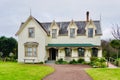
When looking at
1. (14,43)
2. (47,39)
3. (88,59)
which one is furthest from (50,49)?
(14,43)

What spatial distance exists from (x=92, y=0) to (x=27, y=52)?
18.3 meters

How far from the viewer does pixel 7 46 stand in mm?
56719

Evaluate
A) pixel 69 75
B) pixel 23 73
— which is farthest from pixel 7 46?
pixel 69 75

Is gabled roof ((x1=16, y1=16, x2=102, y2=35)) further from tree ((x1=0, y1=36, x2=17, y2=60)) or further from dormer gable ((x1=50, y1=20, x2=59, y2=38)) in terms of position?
tree ((x1=0, y1=36, x2=17, y2=60))

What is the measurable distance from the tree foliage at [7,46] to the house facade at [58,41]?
12712mm

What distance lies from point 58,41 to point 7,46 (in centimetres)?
Answer: 1735

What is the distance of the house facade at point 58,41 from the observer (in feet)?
143

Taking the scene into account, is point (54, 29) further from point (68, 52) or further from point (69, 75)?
point (69, 75)

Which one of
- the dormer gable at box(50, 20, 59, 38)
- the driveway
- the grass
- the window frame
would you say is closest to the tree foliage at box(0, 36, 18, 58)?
the dormer gable at box(50, 20, 59, 38)

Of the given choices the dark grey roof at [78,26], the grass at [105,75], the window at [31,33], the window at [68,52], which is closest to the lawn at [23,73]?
the grass at [105,75]

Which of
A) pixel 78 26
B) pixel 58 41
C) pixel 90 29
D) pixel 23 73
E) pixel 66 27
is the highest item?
pixel 78 26

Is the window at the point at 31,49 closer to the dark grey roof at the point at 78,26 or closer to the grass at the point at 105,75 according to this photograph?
the dark grey roof at the point at 78,26

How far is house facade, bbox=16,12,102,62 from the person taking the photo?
43438mm

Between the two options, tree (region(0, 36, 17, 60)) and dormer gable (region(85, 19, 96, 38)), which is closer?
dormer gable (region(85, 19, 96, 38))
